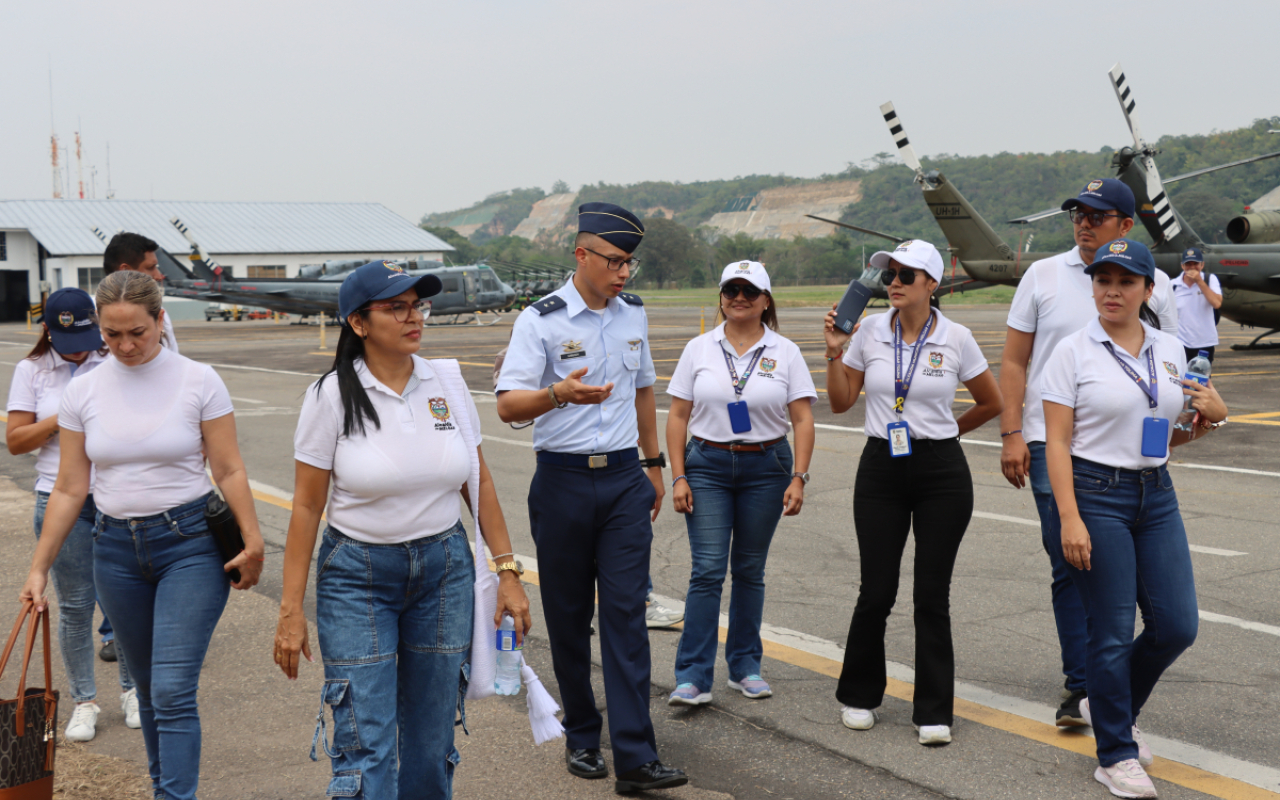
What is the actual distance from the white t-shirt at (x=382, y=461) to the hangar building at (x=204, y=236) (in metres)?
66.8

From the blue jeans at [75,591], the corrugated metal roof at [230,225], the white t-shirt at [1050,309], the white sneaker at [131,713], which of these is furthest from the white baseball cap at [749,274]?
the corrugated metal roof at [230,225]

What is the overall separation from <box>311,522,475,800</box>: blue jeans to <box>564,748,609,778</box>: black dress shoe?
0.93 metres

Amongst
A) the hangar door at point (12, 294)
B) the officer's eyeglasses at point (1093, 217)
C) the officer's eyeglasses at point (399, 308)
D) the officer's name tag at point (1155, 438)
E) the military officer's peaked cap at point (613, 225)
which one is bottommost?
the hangar door at point (12, 294)

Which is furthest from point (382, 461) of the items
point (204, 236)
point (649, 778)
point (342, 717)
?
point (204, 236)

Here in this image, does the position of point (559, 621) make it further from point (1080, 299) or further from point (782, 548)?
point (782, 548)

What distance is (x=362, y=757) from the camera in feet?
9.65

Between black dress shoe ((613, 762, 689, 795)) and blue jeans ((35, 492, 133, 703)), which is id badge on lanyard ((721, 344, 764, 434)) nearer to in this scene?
black dress shoe ((613, 762, 689, 795))

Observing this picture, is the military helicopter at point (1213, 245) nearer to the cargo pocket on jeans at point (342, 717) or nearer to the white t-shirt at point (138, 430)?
the white t-shirt at point (138, 430)

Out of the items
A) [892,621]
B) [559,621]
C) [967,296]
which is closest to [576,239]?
[559,621]

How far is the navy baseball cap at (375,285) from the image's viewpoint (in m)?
3.07

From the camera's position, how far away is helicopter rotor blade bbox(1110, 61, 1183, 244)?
20.3m

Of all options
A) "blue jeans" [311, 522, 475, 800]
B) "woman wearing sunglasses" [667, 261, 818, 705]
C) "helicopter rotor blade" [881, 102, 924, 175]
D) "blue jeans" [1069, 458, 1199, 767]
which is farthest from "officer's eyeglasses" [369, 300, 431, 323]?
"helicopter rotor blade" [881, 102, 924, 175]

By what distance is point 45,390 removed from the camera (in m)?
4.52

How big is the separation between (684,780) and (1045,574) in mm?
3707
